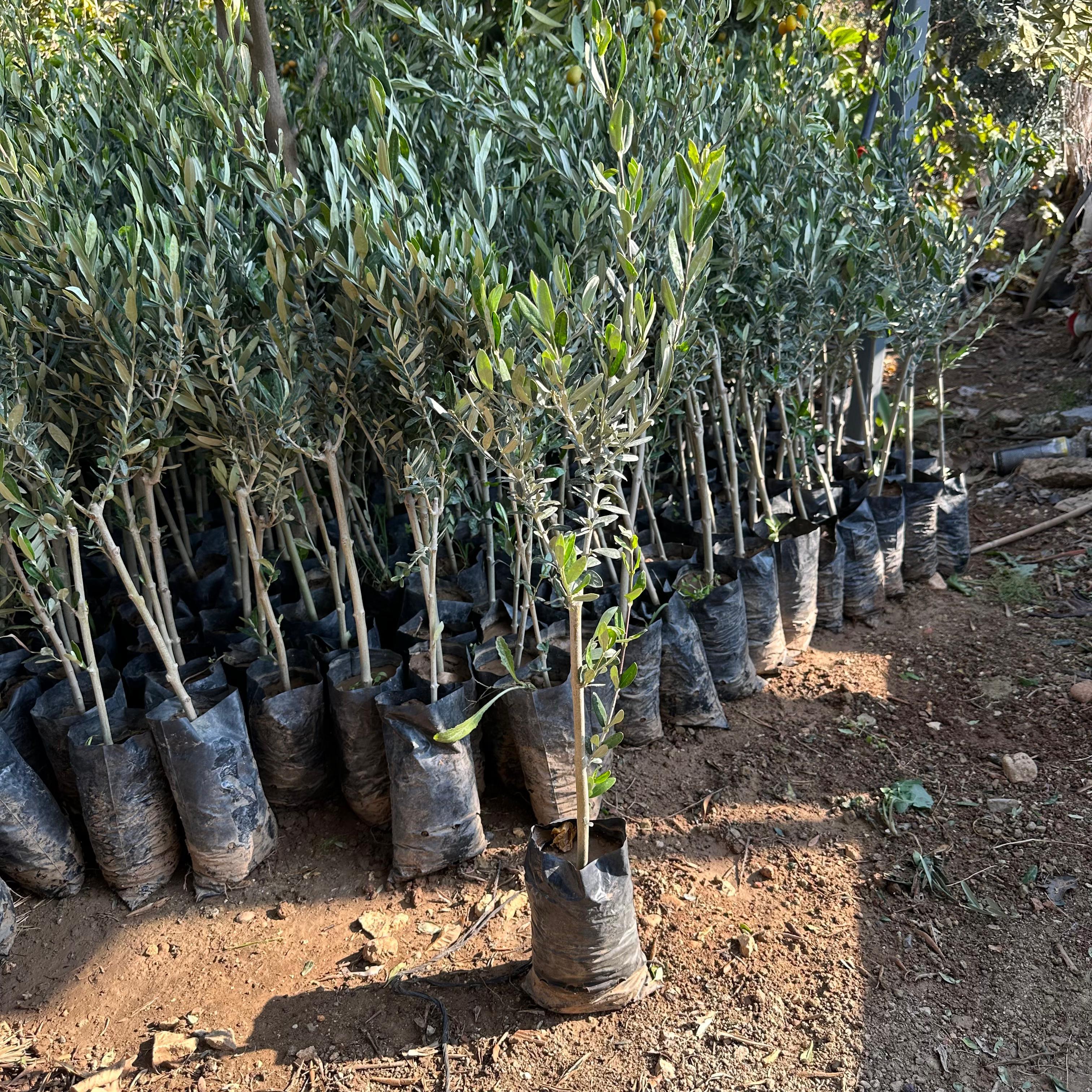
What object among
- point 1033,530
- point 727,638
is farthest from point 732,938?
point 1033,530

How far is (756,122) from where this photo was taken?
322 cm

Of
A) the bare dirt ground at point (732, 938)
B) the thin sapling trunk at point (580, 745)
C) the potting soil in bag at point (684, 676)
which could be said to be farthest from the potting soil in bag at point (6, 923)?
the potting soil in bag at point (684, 676)

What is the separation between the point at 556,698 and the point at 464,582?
0.77 meters

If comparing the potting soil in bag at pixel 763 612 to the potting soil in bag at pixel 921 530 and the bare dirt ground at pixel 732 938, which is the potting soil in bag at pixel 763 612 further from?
the potting soil in bag at pixel 921 530

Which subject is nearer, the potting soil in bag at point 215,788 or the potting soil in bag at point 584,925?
the potting soil in bag at point 584,925

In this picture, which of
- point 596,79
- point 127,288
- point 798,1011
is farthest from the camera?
point 798,1011

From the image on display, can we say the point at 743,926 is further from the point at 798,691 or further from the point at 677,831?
the point at 798,691

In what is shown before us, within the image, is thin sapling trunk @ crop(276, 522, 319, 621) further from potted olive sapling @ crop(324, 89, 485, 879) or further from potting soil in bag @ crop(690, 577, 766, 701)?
potting soil in bag @ crop(690, 577, 766, 701)

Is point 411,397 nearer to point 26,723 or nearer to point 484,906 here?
point 484,906

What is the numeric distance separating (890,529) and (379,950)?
7.79 ft

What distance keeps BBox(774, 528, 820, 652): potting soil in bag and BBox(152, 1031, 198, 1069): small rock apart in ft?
7.28

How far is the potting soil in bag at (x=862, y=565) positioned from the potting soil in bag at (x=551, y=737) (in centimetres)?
131

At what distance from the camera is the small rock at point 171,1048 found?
214 centimetres

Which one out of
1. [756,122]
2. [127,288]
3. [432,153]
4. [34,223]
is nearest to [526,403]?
[127,288]
